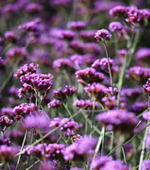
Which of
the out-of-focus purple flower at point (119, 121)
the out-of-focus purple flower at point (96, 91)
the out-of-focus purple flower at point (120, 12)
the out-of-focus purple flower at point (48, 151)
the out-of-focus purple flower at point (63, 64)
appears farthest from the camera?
the out-of-focus purple flower at point (63, 64)

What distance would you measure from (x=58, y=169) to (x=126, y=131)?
1.25ft

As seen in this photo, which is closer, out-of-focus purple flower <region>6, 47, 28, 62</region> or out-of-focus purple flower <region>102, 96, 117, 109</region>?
out-of-focus purple flower <region>102, 96, 117, 109</region>

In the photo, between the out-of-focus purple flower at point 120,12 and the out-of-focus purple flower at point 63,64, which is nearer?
the out-of-focus purple flower at point 120,12

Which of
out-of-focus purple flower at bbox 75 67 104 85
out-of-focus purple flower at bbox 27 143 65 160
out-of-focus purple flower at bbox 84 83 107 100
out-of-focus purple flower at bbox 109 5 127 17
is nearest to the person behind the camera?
out-of-focus purple flower at bbox 27 143 65 160

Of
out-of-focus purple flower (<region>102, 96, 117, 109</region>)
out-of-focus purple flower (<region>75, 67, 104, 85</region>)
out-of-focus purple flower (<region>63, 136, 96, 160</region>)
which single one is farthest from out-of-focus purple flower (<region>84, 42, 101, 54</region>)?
out-of-focus purple flower (<region>63, 136, 96, 160</region>)

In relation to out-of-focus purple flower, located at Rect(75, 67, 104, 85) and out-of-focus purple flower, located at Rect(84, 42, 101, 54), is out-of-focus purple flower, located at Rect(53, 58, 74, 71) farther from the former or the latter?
out-of-focus purple flower, located at Rect(75, 67, 104, 85)

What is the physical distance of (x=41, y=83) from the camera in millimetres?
1561

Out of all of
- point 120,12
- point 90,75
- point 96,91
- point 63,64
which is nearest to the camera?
point 96,91

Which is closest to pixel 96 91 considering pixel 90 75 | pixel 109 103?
pixel 109 103

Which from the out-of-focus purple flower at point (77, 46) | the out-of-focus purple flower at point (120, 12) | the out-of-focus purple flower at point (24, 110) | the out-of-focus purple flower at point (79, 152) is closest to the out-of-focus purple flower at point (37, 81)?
the out-of-focus purple flower at point (24, 110)

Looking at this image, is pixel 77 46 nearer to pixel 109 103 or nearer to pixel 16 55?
pixel 16 55

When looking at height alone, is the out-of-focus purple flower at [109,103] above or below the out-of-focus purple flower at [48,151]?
above

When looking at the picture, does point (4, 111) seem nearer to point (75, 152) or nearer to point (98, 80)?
point (98, 80)

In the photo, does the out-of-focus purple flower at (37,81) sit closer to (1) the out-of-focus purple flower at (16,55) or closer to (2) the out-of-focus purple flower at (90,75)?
(2) the out-of-focus purple flower at (90,75)
